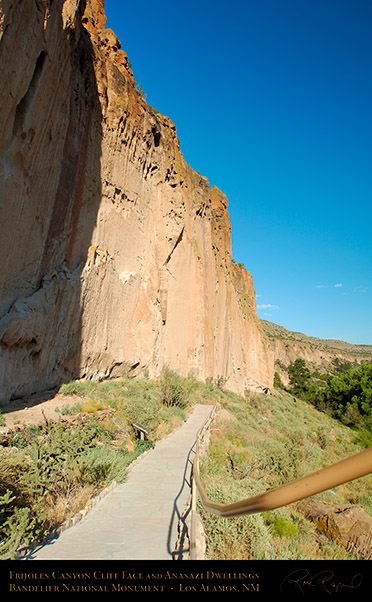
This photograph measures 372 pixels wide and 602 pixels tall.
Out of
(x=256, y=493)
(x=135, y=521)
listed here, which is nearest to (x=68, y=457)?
(x=135, y=521)

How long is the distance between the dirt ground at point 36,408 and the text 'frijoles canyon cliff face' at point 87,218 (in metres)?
0.39

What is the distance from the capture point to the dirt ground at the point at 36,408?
7801 millimetres

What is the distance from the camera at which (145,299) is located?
1706 cm

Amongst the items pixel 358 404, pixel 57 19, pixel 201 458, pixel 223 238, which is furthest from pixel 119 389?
pixel 358 404

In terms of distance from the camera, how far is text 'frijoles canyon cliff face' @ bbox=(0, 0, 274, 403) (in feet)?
29.2

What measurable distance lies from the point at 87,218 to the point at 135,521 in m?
11.3

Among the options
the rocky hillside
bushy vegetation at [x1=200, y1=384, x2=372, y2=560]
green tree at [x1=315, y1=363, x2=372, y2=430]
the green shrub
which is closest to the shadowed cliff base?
the green shrub

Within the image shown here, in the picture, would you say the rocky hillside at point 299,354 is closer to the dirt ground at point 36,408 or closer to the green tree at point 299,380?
the green tree at point 299,380

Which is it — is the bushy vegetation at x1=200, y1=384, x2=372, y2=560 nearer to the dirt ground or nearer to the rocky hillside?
the dirt ground

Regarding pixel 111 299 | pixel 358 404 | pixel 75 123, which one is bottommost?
pixel 358 404

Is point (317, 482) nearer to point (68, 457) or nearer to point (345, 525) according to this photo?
point (68, 457)

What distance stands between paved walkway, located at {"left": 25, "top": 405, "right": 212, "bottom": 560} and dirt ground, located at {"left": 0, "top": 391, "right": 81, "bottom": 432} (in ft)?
8.19
